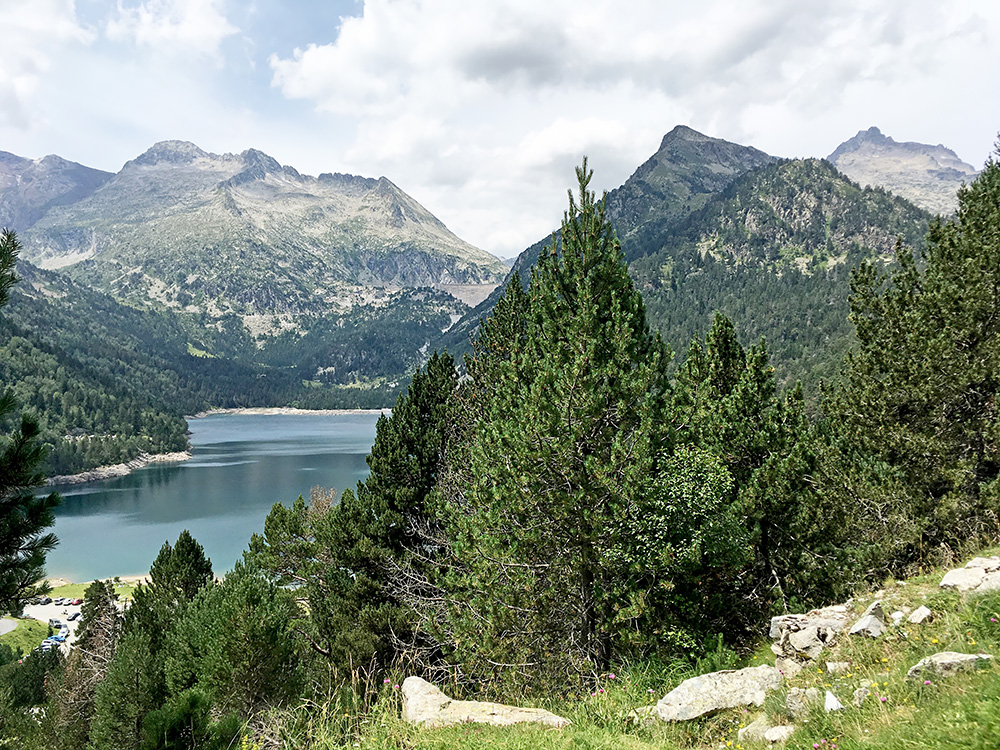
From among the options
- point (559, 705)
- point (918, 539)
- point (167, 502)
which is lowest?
point (167, 502)

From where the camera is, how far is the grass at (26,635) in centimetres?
5997

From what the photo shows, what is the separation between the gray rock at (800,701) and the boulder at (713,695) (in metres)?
0.67

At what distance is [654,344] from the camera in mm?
14914

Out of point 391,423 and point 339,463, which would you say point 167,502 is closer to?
point 339,463

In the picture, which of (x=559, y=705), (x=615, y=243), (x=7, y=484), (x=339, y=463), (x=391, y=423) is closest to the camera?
(x=7, y=484)

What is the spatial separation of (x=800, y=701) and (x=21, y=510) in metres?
11.3

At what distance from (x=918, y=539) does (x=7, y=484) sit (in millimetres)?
17735

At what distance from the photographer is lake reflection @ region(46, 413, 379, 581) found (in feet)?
268

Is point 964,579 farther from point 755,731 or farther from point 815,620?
point 755,731

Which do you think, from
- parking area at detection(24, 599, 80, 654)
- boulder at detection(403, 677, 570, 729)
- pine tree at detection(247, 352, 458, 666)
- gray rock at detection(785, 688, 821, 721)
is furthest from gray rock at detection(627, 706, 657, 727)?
parking area at detection(24, 599, 80, 654)

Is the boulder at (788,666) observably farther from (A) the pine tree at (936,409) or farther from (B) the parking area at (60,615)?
(B) the parking area at (60,615)

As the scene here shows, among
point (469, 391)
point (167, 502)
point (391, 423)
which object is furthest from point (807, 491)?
point (167, 502)

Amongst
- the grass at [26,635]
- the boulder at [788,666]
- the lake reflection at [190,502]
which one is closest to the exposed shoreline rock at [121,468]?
the lake reflection at [190,502]

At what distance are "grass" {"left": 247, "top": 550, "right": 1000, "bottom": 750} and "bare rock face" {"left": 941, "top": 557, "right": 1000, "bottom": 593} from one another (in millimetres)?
242
